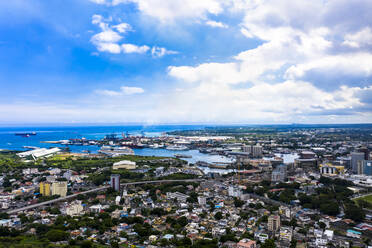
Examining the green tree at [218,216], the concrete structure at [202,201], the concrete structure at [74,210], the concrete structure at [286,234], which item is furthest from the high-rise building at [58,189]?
the concrete structure at [286,234]

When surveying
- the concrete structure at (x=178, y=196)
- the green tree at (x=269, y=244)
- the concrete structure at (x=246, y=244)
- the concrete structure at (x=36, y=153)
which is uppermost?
the concrete structure at (x=36, y=153)

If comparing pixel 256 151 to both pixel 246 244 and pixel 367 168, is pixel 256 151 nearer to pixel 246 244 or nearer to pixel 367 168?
pixel 367 168

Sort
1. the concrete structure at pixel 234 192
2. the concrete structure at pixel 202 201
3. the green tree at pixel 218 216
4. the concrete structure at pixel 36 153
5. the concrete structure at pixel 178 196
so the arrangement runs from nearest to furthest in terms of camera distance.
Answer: the green tree at pixel 218 216
the concrete structure at pixel 202 201
the concrete structure at pixel 178 196
the concrete structure at pixel 234 192
the concrete structure at pixel 36 153

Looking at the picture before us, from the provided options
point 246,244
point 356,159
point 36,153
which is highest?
point 356,159

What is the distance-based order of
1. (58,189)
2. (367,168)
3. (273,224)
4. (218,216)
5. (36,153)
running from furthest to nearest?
(36,153)
(367,168)
(58,189)
(218,216)
(273,224)

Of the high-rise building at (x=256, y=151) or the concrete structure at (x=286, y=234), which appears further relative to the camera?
the high-rise building at (x=256, y=151)

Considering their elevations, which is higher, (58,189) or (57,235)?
(58,189)

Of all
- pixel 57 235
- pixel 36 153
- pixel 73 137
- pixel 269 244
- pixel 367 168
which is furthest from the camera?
pixel 73 137

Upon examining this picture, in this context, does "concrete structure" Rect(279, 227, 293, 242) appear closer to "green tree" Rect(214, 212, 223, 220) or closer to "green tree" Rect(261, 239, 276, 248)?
"green tree" Rect(261, 239, 276, 248)

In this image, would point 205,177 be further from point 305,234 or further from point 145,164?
point 305,234

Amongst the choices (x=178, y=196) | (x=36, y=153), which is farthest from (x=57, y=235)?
(x=36, y=153)

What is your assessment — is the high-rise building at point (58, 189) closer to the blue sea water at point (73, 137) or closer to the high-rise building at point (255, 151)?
the blue sea water at point (73, 137)
